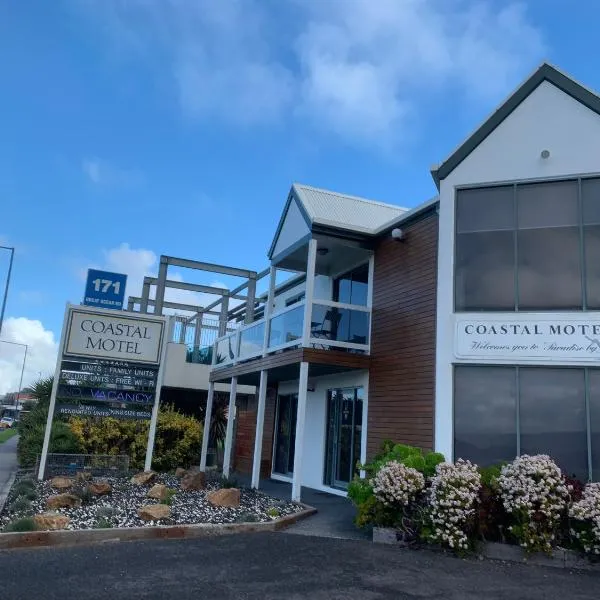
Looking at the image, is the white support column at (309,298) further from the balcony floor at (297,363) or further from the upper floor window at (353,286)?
the upper floor window at (353,286)

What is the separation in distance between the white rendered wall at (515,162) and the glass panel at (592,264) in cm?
44

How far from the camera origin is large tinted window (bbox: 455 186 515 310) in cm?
1033

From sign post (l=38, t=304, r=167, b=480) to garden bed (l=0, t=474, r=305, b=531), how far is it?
168 centimetres

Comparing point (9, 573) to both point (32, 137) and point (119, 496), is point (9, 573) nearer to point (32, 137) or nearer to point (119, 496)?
point (119, 496)

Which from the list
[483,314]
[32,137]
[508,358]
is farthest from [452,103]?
[32,137]

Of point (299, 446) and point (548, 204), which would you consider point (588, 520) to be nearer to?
point (548, 204)

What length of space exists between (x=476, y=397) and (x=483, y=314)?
1443 millimetres

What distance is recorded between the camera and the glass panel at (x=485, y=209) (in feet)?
34.6

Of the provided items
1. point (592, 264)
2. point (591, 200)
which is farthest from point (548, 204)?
point (592, 264)

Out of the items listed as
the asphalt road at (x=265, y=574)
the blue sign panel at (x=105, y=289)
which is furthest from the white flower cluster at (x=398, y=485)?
the blue sign panel at (x=105, y=289)

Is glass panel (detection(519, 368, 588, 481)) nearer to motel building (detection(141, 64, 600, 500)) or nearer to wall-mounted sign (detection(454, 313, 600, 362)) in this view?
motel building (detection(141, 64, 600, 500))

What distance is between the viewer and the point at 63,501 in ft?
30.1

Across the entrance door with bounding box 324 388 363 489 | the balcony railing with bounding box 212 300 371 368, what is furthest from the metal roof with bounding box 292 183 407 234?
the entrance door with bounding box 324 388 363 489

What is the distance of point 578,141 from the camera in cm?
1008
